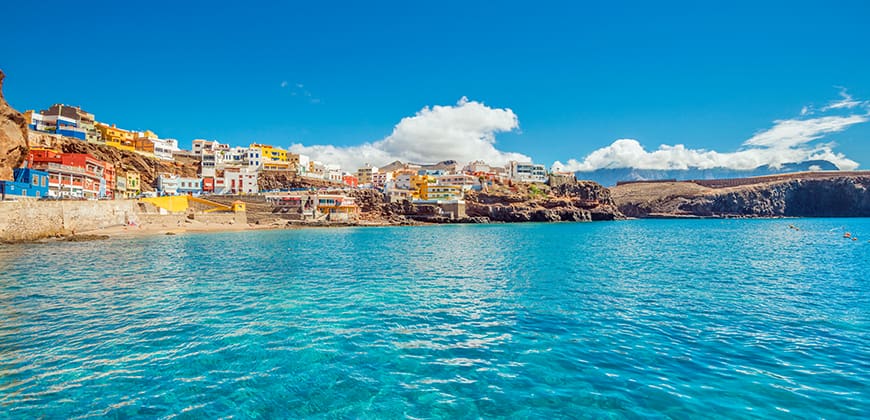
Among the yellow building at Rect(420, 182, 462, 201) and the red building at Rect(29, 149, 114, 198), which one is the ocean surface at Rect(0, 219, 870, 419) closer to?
the red building at Rect(29, 149, 114, 198)

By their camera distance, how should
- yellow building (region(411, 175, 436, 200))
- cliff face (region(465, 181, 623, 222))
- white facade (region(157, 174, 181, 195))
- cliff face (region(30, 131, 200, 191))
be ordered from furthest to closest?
yellow building (region(411, 175, 436, 200)), cliff face (region(465, 181, 623, 222)), white facade (region(157, 174, 181, 195)), cliff face (region(30, 131, 200, 191))

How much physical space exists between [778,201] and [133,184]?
228 metres

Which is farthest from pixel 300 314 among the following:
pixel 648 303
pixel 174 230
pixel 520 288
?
pixel 174 230

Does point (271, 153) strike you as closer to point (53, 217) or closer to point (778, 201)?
point (53, 217)

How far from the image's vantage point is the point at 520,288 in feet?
61.2

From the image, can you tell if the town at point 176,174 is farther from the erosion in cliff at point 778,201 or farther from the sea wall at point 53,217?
the erosion in cliff at point 778,201

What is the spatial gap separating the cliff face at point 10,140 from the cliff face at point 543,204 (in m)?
80.4

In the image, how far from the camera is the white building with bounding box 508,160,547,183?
13562cm

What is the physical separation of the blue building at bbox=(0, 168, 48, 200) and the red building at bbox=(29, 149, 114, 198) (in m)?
2.09

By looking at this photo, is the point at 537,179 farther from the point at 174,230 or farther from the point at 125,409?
the point at 125,409

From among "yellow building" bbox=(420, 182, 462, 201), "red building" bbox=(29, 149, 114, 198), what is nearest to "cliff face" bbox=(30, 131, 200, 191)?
"red building" bbox=(29, 149, 114, 198)

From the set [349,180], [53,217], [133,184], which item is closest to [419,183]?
[349,180]

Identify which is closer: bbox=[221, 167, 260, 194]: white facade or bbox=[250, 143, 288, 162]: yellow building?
bbox=[221, 167, 260, 194]: white facade

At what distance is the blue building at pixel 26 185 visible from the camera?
1584 inches
